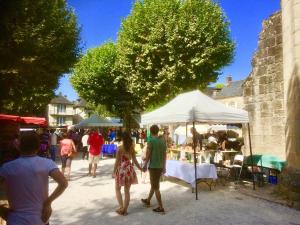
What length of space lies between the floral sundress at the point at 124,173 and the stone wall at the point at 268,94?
20.1 ft

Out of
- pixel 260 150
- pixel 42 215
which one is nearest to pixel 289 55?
pixel 260 150

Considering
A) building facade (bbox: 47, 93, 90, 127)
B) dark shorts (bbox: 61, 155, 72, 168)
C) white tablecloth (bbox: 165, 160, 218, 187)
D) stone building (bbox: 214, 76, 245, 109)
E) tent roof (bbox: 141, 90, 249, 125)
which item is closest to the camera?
tent roof (bbox: 141, 90, 249, 125)

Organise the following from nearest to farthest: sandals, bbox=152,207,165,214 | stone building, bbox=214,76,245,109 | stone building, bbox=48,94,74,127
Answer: sandals, bbox=152,207,165,214 → stone building, bbox=214,76,245,109 → stone building, bbox=48,94,74,127

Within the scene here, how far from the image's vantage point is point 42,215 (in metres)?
3.12

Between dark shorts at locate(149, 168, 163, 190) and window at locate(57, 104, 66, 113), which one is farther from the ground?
window at locate(57, 104, 66, 113)

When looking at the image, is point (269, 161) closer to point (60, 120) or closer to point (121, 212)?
point (121, 212)

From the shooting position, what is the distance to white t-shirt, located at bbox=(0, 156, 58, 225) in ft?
9.86

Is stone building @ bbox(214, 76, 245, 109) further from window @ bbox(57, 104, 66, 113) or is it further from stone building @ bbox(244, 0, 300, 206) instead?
stone building @ bbox(244, 0, 300, 206)

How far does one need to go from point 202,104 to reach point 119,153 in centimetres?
362

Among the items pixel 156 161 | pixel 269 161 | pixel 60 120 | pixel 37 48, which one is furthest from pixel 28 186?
pixel 60 120

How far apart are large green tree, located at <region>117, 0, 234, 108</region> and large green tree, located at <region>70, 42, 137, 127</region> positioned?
30.6 ft

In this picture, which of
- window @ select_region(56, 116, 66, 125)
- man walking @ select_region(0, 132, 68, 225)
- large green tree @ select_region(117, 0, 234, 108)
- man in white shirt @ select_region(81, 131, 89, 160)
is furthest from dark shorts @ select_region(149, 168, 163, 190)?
window @ select_region(56, 116, 66, 125)

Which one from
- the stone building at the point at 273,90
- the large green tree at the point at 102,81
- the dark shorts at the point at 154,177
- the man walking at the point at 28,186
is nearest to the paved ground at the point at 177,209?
the dark shorts at the point at 154,177

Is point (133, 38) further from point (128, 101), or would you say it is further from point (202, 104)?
point (202, 104)
